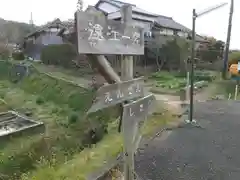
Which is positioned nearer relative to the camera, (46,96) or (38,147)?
(38,147)

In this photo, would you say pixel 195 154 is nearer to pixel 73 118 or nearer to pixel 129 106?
pixel 129 106

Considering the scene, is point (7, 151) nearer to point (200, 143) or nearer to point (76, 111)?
point (76, 111)

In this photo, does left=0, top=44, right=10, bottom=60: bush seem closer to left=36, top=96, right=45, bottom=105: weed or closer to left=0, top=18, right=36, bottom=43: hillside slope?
left=0, top=18, right=36, bottom=43: hillside slope

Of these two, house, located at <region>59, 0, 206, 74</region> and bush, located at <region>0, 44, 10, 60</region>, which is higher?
house, located at <region>59, 0, 206, 74</region>

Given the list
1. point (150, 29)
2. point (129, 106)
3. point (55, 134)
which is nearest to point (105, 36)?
point (129, 106)

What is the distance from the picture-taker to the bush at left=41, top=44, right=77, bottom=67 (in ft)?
64.4

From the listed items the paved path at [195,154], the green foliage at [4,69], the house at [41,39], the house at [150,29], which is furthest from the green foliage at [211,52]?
the green foliage at [4,69]

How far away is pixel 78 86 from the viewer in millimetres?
14516

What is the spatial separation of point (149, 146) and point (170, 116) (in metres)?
2.83

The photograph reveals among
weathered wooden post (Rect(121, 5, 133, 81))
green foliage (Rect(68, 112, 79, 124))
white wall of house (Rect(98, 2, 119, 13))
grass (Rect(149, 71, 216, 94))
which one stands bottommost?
green foliage (Rect(68, 112, 79, 124))

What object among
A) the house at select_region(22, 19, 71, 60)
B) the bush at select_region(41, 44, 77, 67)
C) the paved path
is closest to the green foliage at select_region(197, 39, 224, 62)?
the bush at select_region(41, 44, 77, 67)

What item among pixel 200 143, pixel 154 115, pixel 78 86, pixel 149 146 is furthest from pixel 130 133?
pixel 78 86

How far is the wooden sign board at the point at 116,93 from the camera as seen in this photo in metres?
2.65

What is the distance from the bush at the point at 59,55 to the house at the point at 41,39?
461cm
